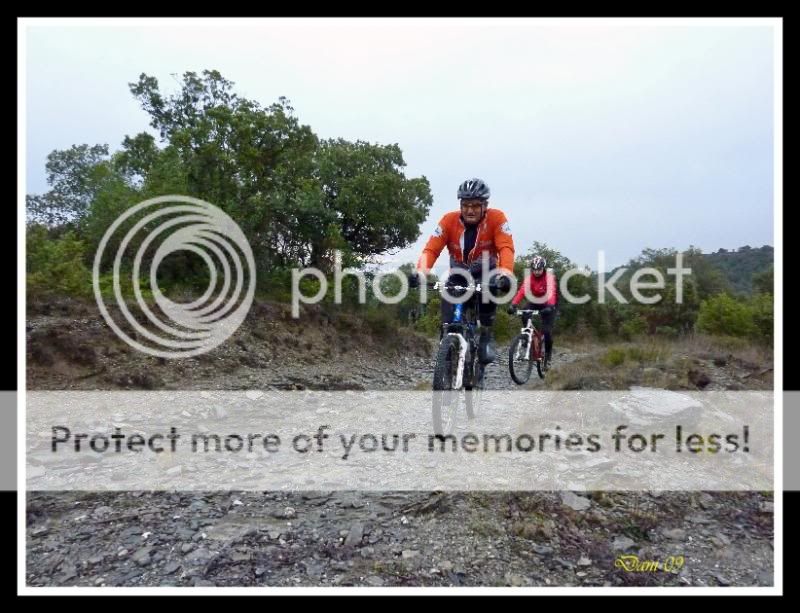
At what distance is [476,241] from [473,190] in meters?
0.58

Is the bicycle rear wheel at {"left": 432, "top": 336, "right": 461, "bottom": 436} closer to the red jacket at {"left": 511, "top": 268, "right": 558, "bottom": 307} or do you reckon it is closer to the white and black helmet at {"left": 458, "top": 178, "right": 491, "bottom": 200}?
the white and black helmet at {"left": 458, "top": 178, "right": 491, "bottom": 200}

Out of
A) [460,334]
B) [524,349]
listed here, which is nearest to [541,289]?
[524,349]

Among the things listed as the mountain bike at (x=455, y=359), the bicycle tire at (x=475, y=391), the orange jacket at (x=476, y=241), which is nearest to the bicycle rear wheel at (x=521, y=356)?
the bicycle tire at (x=475, y=391)

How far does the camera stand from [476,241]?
506 centimetres

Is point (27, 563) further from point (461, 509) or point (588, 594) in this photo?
point (588, 594)

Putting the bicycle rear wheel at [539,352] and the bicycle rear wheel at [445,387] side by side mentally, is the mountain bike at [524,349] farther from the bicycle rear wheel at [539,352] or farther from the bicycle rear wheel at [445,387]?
the bicycle rear wheel at [445,387]

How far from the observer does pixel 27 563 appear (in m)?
2.59

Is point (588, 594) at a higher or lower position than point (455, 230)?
lower

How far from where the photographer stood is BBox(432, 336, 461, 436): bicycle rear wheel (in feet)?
14.2

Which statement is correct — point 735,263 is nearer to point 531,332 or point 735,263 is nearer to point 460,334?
point 531,332

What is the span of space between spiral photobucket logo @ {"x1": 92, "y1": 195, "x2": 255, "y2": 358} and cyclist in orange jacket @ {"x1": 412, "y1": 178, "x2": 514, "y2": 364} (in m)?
4.62

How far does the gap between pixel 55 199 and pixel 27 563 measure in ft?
45.5

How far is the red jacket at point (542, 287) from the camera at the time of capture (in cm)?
836

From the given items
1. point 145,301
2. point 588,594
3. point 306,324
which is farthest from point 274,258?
point 588,594
